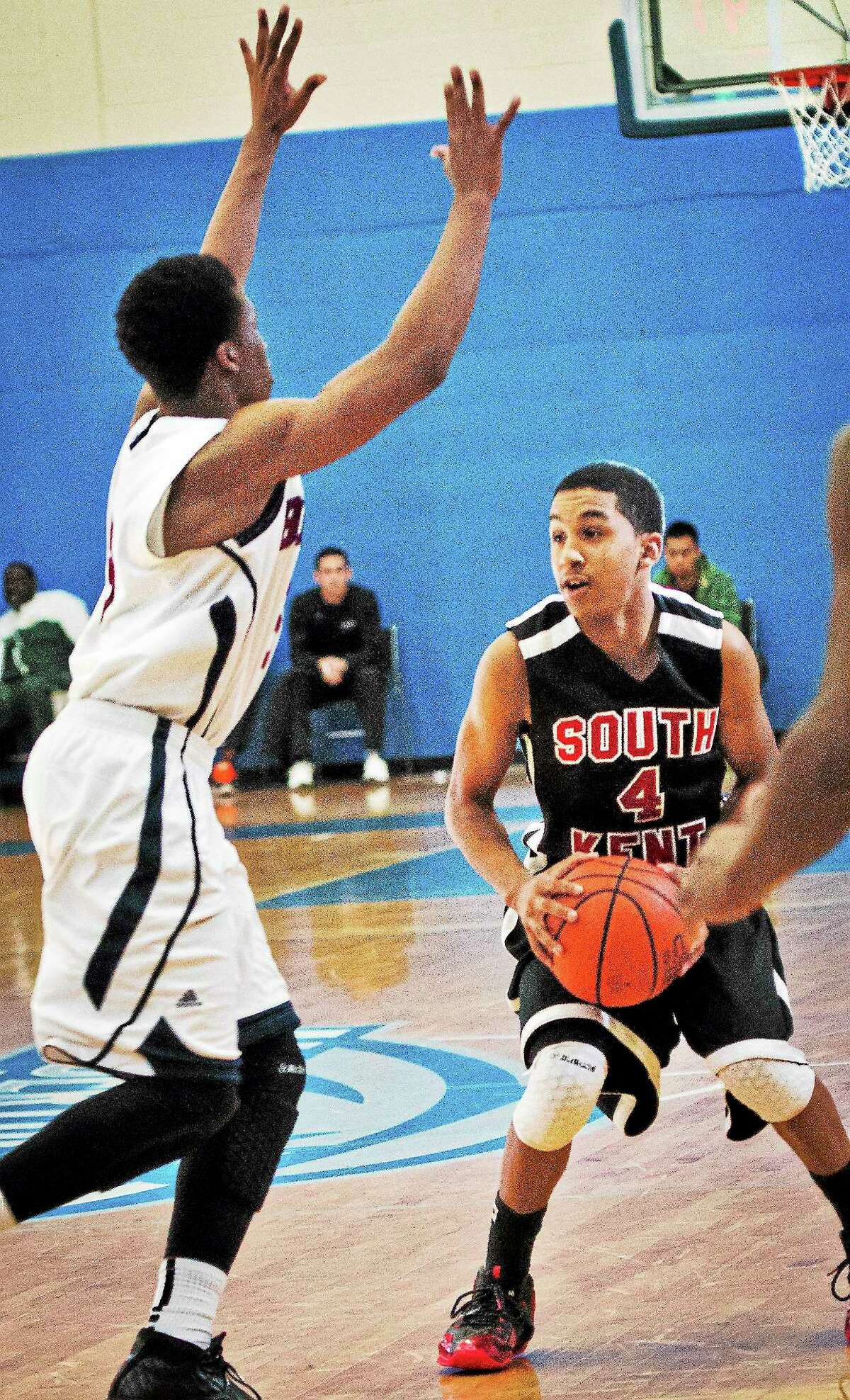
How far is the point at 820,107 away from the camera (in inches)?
417

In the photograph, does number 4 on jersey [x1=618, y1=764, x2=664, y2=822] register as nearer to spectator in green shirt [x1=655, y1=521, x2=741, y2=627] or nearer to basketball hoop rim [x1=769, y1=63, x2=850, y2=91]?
basketball hoop rim [x1=769, y1=63, x2=850, y2=91]

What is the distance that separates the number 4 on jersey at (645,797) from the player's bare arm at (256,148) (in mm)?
1190

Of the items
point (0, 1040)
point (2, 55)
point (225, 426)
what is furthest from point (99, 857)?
point (2, 55)

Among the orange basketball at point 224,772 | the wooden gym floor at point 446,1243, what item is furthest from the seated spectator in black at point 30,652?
the wooden gym floor at point 446,1243

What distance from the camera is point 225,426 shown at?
111 inches

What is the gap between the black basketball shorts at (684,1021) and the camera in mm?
3273

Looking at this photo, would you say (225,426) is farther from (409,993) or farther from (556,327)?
(556,327)

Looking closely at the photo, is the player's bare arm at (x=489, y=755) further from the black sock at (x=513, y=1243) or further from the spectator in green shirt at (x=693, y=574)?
the spectator in green shirt at (x=693, y=574)

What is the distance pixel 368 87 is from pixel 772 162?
3.25 metres

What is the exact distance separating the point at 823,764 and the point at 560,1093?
4.33 ft

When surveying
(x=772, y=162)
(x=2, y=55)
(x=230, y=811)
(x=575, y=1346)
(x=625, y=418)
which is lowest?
(x=230, y=811)

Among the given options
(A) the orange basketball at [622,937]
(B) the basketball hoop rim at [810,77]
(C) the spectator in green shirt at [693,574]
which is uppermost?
(B) the basketball hoop rim at [810,77]

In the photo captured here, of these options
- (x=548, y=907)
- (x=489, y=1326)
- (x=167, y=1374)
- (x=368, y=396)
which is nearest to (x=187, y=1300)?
(x=167, y=1374)

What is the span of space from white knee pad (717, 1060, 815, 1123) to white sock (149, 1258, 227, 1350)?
97 centimetres
